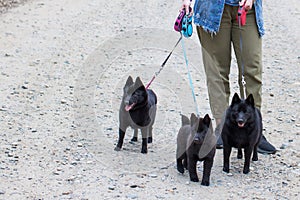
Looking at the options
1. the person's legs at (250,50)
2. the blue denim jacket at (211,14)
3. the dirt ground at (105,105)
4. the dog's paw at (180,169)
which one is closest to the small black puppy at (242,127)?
the dirt ground at (105,105)

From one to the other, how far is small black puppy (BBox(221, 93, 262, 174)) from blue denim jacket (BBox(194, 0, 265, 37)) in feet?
2.17

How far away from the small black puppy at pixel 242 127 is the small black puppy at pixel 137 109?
0.67 m

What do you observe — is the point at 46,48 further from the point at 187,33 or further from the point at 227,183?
the point at 227,183

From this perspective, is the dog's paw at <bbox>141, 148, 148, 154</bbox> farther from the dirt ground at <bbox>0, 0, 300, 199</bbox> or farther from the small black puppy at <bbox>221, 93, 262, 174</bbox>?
the small black puppy at <bbox>221, 93, 262, 174</bbox>

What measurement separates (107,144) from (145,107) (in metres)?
0.62

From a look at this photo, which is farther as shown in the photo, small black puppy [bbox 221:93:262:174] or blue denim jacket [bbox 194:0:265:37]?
blue denim jacket [bbox 194:0:265:37]

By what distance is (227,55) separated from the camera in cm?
531

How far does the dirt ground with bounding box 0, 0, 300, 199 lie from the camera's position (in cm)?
474

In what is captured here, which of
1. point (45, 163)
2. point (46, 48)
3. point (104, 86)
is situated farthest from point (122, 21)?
point (45, 163)

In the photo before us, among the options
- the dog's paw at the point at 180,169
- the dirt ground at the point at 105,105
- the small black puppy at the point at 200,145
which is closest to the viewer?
the small black puppy at the point at 200,145

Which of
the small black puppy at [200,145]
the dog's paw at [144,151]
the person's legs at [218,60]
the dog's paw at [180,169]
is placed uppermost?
the person's legs at [218,60]

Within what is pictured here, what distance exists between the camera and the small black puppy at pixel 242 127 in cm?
479

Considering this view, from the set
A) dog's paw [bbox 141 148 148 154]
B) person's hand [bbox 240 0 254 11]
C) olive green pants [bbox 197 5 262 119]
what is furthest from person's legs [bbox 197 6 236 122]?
dog's paw [bbox 141 148 148 154]

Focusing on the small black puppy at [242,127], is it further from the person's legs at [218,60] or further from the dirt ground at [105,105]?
the person's legs at [218,60]
